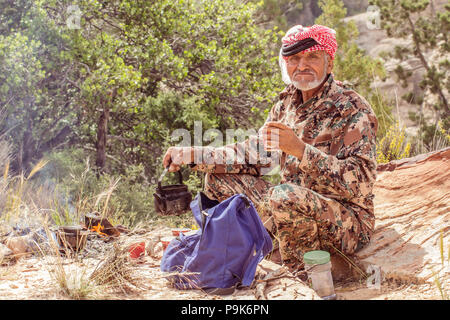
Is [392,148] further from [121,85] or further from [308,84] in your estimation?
[121,85]

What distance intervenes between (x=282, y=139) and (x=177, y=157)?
2.57 ft

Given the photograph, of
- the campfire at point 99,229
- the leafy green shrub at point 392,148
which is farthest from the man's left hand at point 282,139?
the leafy green shrub at point 392,148

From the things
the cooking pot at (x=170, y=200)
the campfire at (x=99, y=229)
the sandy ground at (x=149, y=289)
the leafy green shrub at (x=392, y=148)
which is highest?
the leafy green shrub at (x=392, y=148)

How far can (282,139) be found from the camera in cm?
301

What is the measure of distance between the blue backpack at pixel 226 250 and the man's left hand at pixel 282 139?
0.36 metres

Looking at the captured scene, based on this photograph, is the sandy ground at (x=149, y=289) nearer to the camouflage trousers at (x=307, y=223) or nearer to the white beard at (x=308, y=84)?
the camouflage trousers at (x=307, y=223)

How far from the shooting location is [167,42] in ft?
24.8

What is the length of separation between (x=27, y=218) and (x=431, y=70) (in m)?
11.5

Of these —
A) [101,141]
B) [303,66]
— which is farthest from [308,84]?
[101,141]

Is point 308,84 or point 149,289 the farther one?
point 308,84

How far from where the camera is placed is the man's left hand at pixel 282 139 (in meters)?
3.00
